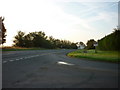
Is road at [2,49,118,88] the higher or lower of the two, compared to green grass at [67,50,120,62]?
lower

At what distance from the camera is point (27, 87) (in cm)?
422

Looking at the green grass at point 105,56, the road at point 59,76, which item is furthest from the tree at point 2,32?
the road at point 59,76

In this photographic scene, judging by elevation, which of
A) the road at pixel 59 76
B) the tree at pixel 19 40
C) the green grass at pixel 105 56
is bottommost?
the road at pixel 59 76

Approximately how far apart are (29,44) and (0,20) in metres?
36.3

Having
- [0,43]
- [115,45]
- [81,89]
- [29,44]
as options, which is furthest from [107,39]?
[29,44]

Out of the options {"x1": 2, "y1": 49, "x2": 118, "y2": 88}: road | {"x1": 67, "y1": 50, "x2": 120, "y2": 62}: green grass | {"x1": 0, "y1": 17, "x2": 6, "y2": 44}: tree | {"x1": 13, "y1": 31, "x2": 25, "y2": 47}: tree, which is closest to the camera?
{"x1": 2, "y1": 49, "x2": 118, "y2": 88}: road

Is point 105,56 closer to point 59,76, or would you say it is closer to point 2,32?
point 59,76

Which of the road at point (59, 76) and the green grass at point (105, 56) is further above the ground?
the green grass at point (105, 56)

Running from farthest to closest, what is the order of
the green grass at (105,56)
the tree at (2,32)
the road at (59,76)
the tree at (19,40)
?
1. the tree at (19,40)
2. the tree at (2,32)
3. the green grass at (105,56)
4. the road at (59,76)

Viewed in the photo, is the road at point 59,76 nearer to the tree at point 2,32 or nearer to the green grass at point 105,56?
the green grass at point 105,56

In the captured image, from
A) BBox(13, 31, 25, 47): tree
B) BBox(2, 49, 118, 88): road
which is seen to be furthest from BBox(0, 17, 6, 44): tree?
BBox(2, 49, 118, 88): road

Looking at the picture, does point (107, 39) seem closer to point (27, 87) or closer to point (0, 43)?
point (27, 87)

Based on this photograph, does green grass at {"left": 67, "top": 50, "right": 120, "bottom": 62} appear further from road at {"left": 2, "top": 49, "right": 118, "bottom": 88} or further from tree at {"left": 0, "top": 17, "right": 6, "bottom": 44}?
tree at {"left": 0, "top": 17, "right": 6, "bottom": 44}

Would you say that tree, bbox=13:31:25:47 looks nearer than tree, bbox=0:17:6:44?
No
